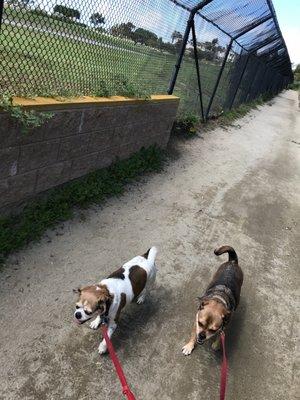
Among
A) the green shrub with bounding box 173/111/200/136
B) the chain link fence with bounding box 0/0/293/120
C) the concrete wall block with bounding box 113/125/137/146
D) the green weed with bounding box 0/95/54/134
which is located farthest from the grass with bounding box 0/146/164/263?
the green shrub with bounding box 173/111/200/136

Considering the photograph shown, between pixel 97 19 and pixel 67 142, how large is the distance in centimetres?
163

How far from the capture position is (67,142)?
489cm

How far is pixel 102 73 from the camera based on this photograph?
18.4ft

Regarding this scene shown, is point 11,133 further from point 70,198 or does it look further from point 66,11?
point 66,11

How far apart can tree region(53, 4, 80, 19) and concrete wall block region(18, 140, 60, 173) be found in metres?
1.40

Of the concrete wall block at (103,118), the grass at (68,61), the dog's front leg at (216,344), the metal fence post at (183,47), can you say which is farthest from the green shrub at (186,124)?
the dog's front leg at (216,344)

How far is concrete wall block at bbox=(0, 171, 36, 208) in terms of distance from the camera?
424cm

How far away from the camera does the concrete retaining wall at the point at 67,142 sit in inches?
164

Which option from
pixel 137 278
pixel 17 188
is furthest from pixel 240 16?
pixel 137 278

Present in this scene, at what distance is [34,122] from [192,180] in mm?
4032

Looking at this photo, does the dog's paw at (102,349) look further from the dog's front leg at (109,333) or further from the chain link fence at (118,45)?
the chain link fence at (118,45)

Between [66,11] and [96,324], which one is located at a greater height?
[66,11]

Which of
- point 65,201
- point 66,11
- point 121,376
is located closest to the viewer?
point 121,376

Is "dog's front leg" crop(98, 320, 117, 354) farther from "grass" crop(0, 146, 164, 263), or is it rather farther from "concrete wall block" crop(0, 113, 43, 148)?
"concrete wall block" crop(0, 113, 43, 148)
